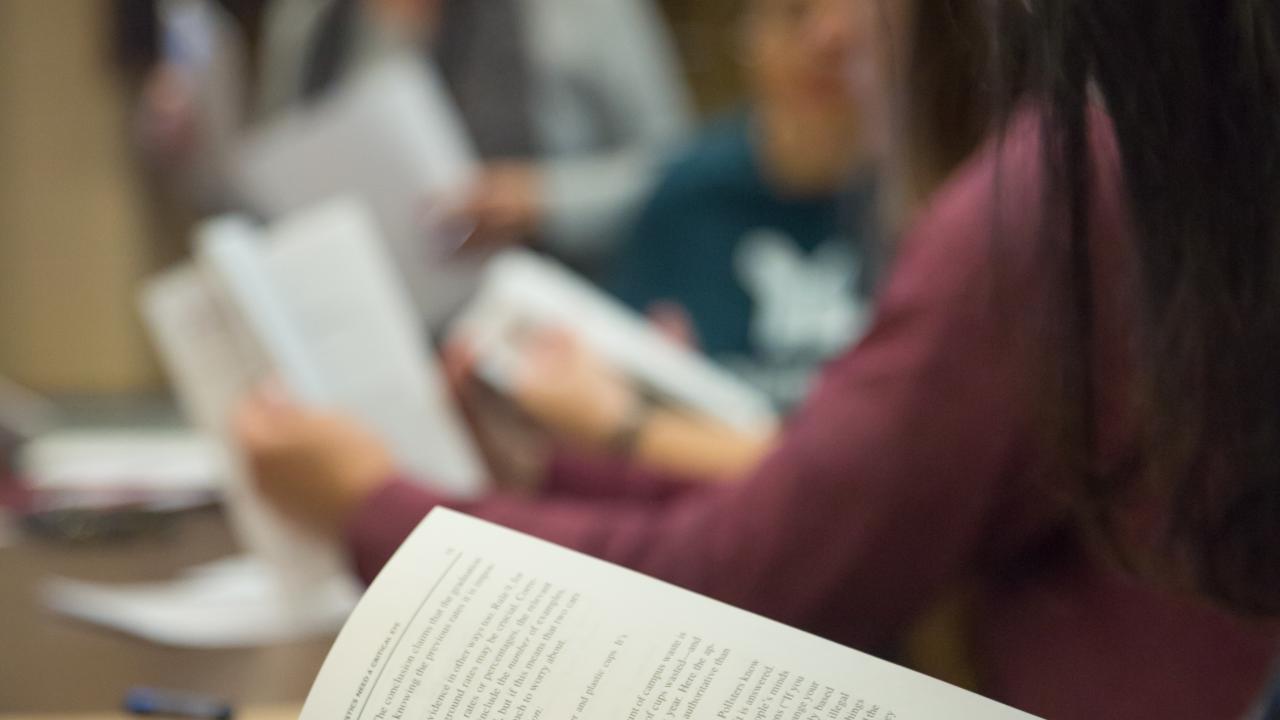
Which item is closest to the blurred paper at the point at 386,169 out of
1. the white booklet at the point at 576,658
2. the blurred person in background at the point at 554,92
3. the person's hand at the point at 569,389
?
the blurred person in background at the point at 554,92

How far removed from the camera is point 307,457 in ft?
2.44

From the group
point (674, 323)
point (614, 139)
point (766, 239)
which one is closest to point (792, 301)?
point (766, 239)

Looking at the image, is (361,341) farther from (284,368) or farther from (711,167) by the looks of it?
(711,167)

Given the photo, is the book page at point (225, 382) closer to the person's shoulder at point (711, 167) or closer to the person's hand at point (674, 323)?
the person's hand at point (674, 323)

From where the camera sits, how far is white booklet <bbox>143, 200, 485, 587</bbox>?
0.78m

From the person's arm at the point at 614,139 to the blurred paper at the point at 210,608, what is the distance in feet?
2.98

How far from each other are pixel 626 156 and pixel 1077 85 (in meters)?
1.42

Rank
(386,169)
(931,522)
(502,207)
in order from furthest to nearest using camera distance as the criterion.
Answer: (502,207)
(386,169)
(931,522)

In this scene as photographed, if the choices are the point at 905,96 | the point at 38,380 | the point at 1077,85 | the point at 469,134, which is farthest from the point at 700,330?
the point at 38,380

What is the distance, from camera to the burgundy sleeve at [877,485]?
22.9 inches

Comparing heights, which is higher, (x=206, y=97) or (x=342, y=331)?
(x=342, y=331)

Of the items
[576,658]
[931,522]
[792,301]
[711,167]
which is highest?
[576,658]

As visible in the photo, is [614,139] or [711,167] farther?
[614,139]

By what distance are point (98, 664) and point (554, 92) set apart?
1223 millimetres
